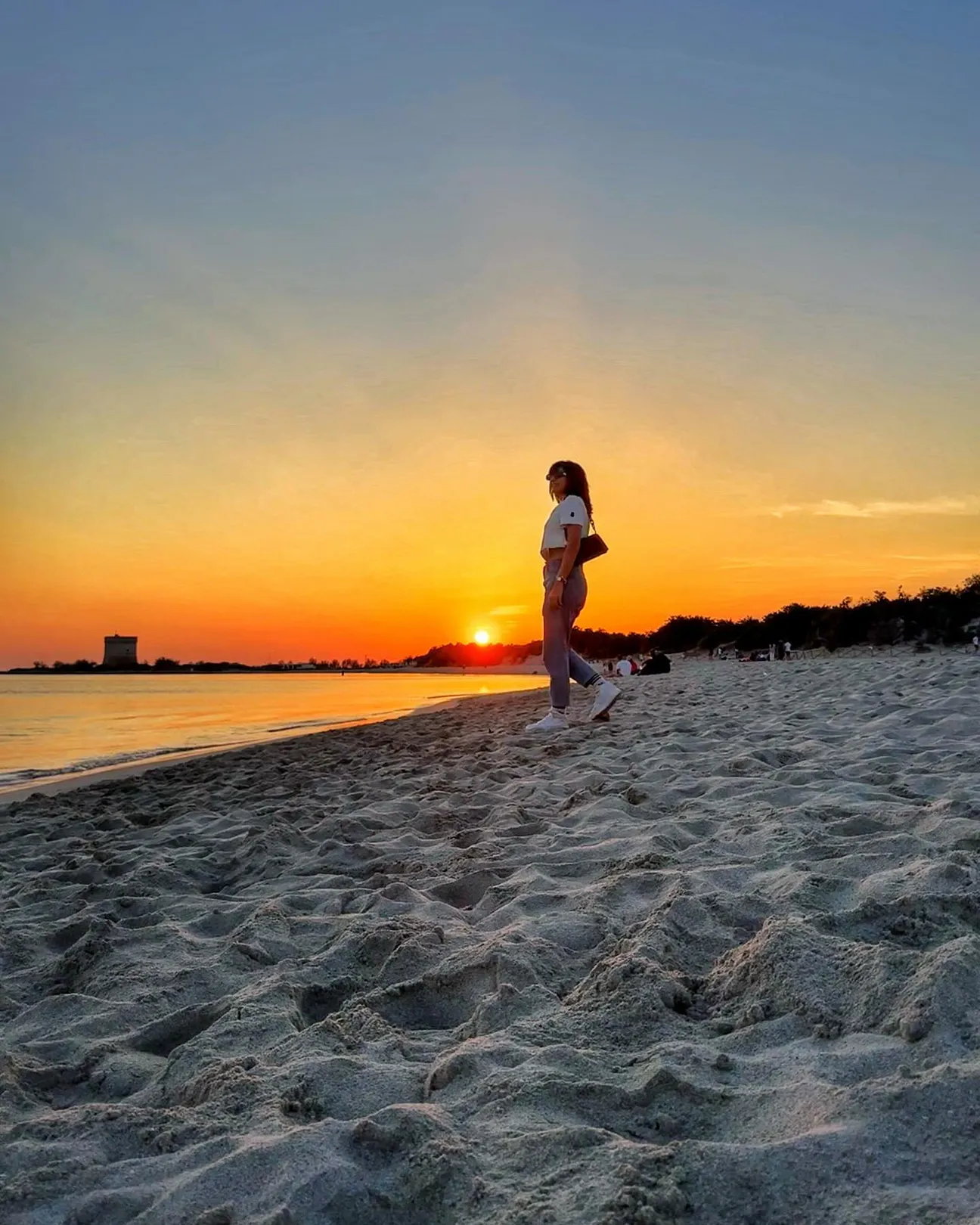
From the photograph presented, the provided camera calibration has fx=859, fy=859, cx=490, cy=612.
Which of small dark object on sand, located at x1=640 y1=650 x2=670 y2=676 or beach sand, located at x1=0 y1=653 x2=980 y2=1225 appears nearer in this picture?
beach sand, located at x1=0 y1=653 x2=980 y2=1225

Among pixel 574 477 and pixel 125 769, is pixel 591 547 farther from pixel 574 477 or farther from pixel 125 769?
pixel 125 769

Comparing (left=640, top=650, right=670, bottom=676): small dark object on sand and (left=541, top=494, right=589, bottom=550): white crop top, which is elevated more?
(left=541, top=494, right=589, bottom=550): white crop top

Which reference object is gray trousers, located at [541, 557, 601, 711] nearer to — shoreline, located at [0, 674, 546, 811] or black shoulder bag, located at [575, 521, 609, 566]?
black shoulder bag, located at [575, 521, 609, 566]

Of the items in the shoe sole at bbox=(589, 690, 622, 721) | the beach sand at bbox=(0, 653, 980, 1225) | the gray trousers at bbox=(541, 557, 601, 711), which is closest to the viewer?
the beach sand at bbox=(0, 653, 980, 1225)

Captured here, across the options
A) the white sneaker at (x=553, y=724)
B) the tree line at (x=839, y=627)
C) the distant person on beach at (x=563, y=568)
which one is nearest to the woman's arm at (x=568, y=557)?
the distant person on beach at (x=563, y=568)

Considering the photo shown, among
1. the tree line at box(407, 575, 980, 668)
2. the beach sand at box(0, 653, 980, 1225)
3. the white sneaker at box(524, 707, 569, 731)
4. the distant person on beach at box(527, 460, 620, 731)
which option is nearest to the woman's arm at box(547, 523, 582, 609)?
the distant person on beach at box(527, 460, 620, 731)

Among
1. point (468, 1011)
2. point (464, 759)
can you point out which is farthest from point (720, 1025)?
point (464, 759)

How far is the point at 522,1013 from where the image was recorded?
2.11m

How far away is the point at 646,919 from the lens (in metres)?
2.60

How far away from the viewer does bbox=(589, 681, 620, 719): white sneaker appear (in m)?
8.22

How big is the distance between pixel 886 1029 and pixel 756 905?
83 centimetres

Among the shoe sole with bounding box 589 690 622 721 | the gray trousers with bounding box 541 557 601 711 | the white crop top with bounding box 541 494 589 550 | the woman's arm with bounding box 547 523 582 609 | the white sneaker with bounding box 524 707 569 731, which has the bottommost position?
the white sneaker with bounding box 524 707 569 731

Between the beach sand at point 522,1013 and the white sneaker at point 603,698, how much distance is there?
137 inches

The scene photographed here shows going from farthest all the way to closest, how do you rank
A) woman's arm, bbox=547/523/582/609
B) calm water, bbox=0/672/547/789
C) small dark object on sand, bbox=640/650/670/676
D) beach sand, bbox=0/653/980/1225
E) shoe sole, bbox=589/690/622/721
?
small dark object on sand, bbox=640/650/670/676, calm water, bbox=0/672/547/789, shoe sole, bbox=589/690/622/721, woman's arm, bbox=547/523/582/609, beach sand, bbox=0/653/980/1225
